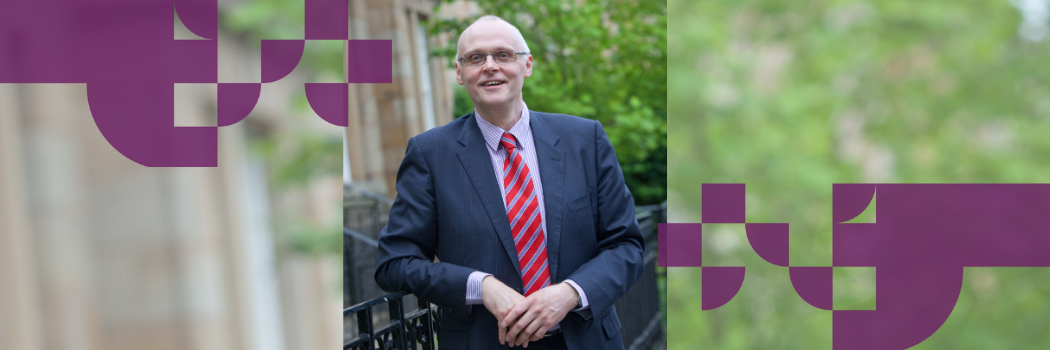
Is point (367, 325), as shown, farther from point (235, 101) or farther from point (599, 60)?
point (599, 60)

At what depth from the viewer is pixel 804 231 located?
4.88 metres

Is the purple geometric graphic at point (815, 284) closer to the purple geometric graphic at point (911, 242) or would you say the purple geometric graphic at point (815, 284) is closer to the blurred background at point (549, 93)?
the purple geometric graphic at point (911, 242)

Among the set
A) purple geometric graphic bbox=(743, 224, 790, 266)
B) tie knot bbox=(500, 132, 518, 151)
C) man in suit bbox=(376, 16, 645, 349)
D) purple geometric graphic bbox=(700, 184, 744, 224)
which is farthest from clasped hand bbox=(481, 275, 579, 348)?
purple geometric graphic bbox=(743, 224, 790, 266)

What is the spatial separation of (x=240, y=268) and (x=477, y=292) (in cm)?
77

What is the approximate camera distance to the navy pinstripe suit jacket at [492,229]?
125 cm

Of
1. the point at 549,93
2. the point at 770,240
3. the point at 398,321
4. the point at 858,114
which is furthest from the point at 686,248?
the point at 398,321

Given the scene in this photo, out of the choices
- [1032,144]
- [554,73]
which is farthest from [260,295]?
[554,73]

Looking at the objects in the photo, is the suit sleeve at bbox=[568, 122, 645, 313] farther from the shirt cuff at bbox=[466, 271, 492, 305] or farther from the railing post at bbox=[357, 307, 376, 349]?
the railing post at bbox=[357, 307, 376, 349]

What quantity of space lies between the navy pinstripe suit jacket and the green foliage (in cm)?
383

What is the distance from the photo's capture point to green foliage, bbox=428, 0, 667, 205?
5.35 m

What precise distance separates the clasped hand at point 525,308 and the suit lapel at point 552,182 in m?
0.08

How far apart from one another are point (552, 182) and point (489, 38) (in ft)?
0.96

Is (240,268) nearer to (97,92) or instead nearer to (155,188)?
(155,188)

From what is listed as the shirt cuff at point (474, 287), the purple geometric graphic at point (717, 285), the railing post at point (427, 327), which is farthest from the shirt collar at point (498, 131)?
the purple geometric graphic at point (717, 285)
